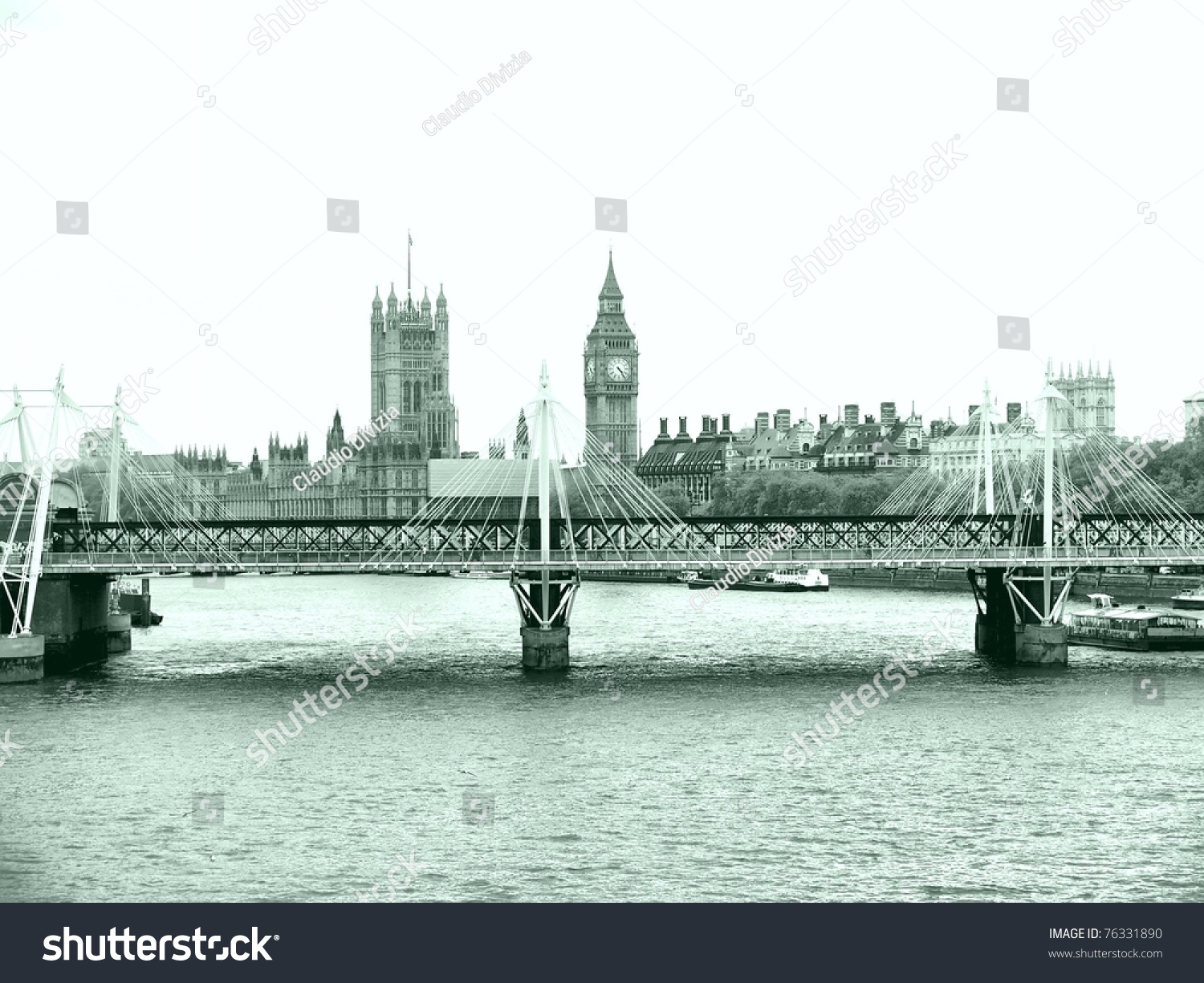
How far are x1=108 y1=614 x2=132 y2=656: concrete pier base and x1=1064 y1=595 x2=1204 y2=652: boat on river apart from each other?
34.0 meters

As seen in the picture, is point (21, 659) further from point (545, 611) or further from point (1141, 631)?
point (1141, 631)

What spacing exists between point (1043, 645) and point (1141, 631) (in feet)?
32.4

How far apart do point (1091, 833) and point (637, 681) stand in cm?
2277

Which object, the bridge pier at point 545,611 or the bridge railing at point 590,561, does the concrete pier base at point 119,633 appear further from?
the bridge pier at point 545,611

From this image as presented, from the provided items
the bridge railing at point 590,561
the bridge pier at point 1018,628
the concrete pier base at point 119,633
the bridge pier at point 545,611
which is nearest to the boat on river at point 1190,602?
the bridge railing at point 590,561

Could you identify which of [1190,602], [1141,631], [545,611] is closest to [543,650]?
[545,611]

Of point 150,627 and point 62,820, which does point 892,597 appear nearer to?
point 150,627

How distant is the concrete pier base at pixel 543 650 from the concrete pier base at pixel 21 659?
14507 mm

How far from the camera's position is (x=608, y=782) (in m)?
38.2

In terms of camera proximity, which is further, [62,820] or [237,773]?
[237,773]

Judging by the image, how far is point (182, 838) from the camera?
3306 cm

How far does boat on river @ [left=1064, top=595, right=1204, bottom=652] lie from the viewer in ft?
219
